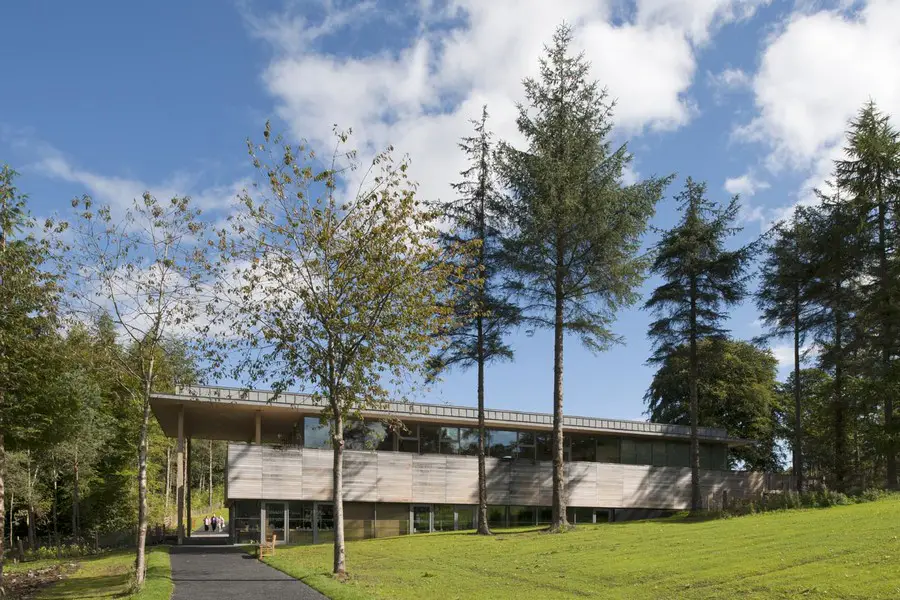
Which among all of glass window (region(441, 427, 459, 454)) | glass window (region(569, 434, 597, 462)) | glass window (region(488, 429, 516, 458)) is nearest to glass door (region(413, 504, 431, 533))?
glass window (region(441, 427, 459, 454))

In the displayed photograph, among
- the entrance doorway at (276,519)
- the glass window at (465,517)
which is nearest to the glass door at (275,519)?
the entrance doorway at (276,519)

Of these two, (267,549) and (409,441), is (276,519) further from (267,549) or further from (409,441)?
(409,441)

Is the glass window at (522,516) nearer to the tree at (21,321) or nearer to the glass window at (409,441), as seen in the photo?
the glass window at (409,441)

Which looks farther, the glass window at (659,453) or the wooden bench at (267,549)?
the glass window at (659,453)

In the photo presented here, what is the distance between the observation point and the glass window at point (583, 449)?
1640 inches

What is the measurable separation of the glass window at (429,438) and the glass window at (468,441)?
3.79 feet

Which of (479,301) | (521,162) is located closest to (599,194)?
(521,162)

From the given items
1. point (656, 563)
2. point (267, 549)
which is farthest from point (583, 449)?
point (656, 563)

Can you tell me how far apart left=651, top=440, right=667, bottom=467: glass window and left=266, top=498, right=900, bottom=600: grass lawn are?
15555mm

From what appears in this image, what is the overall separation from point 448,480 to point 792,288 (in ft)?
68.1

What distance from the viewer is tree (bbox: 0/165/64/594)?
65.9 feet

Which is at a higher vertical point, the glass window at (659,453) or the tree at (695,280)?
the tree at (695,280)

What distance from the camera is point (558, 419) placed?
102 feet

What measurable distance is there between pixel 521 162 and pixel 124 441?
3778cm
